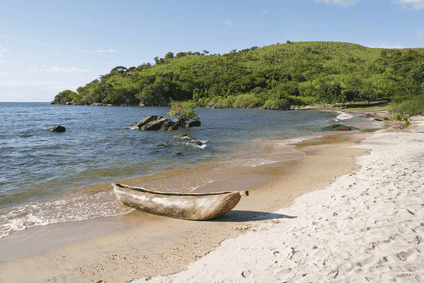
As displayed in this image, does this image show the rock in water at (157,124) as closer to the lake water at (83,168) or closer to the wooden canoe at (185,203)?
the lake water at (83,168)

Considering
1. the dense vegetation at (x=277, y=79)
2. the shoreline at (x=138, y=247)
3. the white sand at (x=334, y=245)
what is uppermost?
the dense vegetation at (x=277, y=79)

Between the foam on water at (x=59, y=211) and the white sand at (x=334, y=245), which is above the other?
the white sand at (x=334, y=245)

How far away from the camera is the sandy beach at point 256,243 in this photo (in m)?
4.88

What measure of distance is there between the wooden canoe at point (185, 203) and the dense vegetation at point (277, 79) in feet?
181

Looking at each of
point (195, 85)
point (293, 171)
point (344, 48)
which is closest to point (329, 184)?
point (293, 171)

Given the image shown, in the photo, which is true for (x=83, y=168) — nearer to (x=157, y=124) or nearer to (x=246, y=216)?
(x=246, y=216)

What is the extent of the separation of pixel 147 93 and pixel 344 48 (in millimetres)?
133977

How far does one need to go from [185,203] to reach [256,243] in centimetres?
274

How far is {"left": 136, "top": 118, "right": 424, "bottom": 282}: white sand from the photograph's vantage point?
15.2ft

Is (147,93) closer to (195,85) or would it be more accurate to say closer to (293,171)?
(195,85)

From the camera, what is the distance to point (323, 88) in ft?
294

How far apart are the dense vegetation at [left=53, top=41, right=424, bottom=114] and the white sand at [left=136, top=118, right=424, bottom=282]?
172ft

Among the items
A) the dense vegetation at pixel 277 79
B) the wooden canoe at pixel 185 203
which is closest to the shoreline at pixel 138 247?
the wooden canoe at pixel 185 203

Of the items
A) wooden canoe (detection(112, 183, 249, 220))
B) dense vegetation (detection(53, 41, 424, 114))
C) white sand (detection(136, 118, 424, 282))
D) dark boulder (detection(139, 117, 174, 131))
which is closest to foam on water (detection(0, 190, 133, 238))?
wooden canoe (detection(112, 183, 249, 220))
